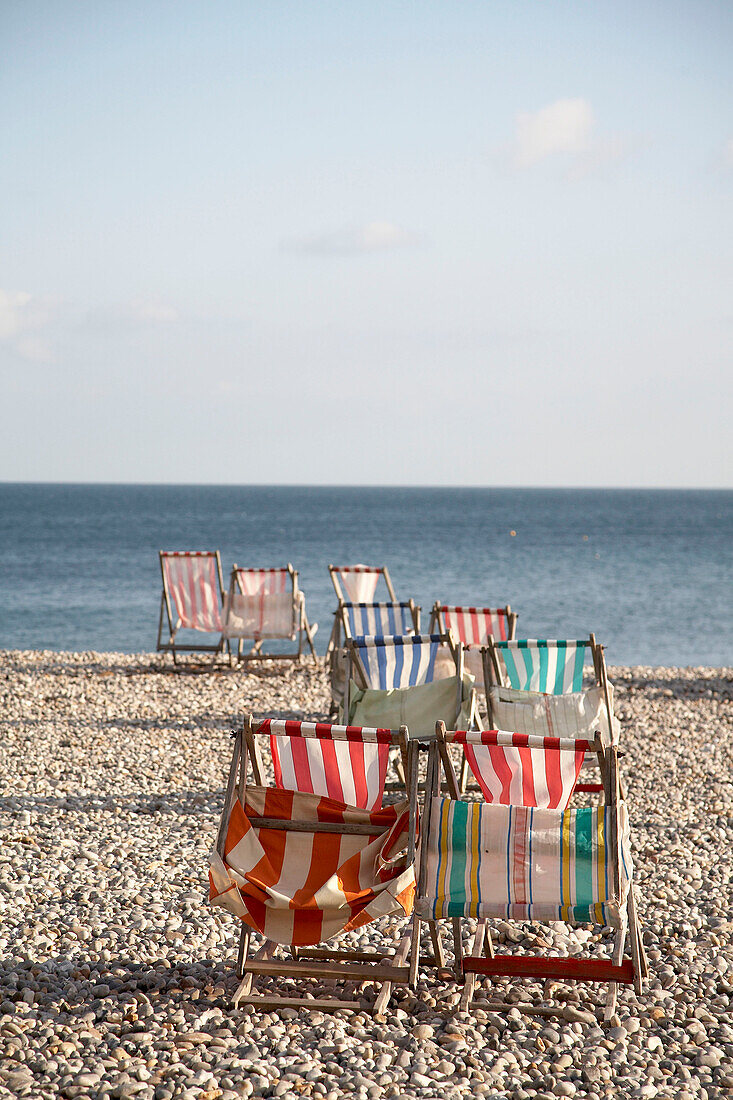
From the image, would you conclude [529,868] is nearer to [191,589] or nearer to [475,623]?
[475,623]

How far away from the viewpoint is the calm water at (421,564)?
63.3 feet

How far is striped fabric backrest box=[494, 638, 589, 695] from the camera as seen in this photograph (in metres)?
5.81

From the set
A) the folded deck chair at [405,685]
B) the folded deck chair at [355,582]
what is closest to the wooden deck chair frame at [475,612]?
the folded deck chair at [405,685]

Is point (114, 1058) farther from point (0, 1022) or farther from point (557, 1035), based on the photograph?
point (557, 1035)

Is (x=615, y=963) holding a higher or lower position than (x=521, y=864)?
lower

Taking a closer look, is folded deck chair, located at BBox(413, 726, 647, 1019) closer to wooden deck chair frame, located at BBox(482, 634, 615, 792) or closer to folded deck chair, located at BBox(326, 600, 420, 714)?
wooden deck chair frame, located at BBox(482, 634, 615, 792)

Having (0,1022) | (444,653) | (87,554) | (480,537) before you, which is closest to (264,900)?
(0,1022)

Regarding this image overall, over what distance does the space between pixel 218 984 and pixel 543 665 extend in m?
3.18

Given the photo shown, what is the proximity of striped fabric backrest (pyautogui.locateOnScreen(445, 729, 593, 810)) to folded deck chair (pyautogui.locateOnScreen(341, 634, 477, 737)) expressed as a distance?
1.62m

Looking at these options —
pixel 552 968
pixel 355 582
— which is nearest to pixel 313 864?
pixel 552 968

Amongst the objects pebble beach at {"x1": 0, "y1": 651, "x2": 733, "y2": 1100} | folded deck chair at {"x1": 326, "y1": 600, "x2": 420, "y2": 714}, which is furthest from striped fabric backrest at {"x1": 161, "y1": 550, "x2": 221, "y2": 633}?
pebble beach at {"x1": 0, "y1": 651, "x2": 733, "y2": 1100}

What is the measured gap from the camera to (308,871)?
10.1 feet

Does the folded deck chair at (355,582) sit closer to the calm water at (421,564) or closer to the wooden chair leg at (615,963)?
the calm water at (421,564)

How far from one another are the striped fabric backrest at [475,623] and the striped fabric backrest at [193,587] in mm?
3335
